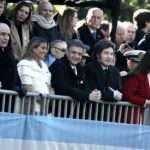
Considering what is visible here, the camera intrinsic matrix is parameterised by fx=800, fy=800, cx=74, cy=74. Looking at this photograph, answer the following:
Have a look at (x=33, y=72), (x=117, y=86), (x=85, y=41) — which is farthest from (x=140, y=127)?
(x=85, y=41)

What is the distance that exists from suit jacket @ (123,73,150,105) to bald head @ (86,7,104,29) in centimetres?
237

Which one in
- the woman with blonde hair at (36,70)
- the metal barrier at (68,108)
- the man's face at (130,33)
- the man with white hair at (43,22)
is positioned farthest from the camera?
the man's face at (130,33)

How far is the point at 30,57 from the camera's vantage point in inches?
423

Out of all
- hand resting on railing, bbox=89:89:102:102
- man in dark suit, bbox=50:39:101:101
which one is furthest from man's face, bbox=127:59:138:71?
hand resting on railing, bbox=89:89:102:102

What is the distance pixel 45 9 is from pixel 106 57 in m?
2.01

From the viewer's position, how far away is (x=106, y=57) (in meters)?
11.0

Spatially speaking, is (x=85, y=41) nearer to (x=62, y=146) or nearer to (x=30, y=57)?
(x=30, y=57)

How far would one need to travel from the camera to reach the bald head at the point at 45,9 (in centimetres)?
1262

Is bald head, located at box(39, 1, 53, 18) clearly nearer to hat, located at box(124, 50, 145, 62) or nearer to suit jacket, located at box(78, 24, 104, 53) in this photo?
suit jacket, located at box(78, 24, 104, 53)

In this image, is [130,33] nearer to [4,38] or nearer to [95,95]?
[95,95]

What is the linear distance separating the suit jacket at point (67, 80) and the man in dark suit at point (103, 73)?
13 cm

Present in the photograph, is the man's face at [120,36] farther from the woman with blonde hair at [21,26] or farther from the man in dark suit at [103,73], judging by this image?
the man in dark suit at [103,73]

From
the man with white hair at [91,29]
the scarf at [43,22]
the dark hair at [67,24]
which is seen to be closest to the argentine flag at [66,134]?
the dark hair at [67,24]

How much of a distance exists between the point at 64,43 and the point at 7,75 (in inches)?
57.5
